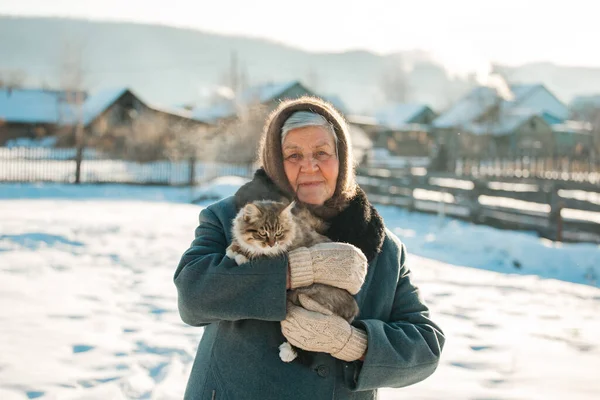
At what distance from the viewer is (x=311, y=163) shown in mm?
2576

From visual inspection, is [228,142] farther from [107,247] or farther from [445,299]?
[445,299]

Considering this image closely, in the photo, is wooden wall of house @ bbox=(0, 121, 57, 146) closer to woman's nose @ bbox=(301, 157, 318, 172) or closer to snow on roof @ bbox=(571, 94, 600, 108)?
woman's nose @ bbox=(301, 157, 318, 172)

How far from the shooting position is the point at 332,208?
260 cm

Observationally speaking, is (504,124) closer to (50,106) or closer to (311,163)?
(50,106)

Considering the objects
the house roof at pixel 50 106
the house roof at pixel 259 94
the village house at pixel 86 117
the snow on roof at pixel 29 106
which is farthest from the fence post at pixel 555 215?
the snow on roof at pixel 29 106

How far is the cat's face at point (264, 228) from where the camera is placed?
2.40 m

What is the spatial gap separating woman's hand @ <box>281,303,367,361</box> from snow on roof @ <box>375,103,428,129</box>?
70.3 meters

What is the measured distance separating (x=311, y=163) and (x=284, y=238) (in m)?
0.38

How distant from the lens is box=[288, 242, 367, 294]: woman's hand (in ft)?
7.34

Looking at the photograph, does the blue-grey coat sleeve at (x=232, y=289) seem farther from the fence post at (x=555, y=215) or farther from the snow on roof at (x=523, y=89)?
the snow on roof at (x=523, y=89)

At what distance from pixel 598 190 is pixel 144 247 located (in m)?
9.13

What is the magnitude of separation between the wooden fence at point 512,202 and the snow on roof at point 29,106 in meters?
41.3

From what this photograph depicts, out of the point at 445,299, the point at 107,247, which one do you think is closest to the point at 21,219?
the point at 107,247

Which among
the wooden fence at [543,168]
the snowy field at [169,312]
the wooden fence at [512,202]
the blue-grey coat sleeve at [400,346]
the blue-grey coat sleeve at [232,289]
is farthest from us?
the wooden fence at [543,168]
